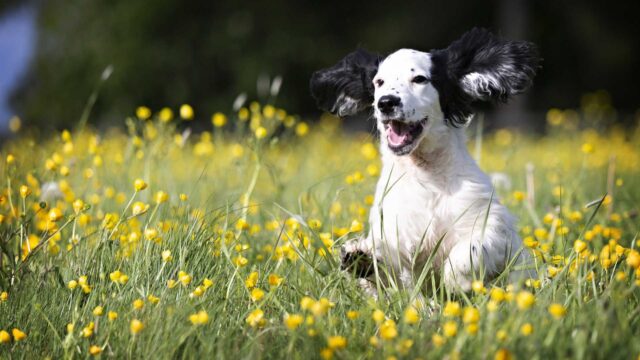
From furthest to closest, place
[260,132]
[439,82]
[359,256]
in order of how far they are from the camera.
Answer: [260,132]
[439,82]
[359,256]

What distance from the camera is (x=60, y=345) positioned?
2592 millimetres

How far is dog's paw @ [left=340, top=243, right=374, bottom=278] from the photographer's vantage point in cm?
321

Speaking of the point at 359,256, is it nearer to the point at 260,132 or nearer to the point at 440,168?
the point at 440,168

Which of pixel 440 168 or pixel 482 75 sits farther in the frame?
pixel 482 75

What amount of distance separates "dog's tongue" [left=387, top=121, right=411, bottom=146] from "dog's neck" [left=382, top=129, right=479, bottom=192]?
0.09m

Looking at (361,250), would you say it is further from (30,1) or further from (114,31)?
(30,1)

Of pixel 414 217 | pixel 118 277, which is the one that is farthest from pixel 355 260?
pixel 118 277

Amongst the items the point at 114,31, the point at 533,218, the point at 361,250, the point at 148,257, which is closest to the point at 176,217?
the point at 148,257

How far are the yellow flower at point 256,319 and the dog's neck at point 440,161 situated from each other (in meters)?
1.17

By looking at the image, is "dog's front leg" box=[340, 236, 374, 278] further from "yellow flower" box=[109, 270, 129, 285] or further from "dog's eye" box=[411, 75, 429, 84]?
"yellow flower" box=[109, 270, 129, 285]

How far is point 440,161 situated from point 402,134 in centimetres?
21

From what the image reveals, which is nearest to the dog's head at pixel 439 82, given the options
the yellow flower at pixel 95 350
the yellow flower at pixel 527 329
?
the yellow flower at pixel 527 329

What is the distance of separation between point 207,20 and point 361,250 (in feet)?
53.8

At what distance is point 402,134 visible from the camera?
3.42m
